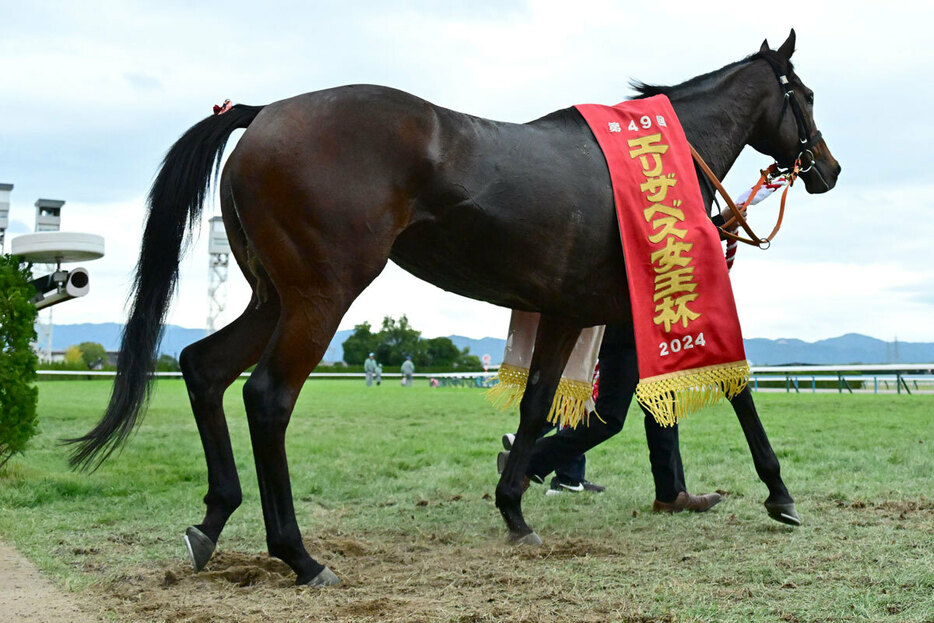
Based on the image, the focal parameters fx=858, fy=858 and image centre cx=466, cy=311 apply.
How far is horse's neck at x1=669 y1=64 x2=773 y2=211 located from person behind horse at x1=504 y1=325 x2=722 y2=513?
119 centimetres

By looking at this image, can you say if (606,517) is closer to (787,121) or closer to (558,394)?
(558,394)

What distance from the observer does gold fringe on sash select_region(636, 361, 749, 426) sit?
4.42 m

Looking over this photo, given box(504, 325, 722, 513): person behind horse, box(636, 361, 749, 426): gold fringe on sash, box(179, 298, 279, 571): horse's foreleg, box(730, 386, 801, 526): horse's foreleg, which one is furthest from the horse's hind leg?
box(730, 386, 801, 526): horse's foreleg

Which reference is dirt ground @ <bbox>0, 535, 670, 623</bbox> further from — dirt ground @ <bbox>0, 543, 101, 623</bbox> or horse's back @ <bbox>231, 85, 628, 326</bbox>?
horse's back @ <bbox>231, 85, 628, 326</bbox>

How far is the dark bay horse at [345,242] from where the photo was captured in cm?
358

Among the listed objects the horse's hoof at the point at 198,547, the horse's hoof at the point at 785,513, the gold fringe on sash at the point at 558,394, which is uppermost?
the gold fringe on sash at the point at 558,394

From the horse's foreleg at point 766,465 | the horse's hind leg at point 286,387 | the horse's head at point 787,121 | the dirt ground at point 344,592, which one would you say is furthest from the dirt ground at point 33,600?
the horse's head at point 787,121

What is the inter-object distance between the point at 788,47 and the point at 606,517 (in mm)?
3212

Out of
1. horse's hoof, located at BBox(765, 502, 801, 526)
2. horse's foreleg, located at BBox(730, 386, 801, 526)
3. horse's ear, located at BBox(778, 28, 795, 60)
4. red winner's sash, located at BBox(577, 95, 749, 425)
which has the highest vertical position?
horse's ear, located at BBox(778, 28, 795, 60)

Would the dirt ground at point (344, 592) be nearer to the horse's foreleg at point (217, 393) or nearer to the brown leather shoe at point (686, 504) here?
the horse's foreleg at point (217, 393)

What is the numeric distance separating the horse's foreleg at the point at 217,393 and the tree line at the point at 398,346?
82344mm

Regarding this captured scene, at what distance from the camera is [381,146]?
12.1ft

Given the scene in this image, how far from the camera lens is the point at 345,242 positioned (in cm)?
358

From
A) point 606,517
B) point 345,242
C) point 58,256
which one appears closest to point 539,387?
point 606,517
